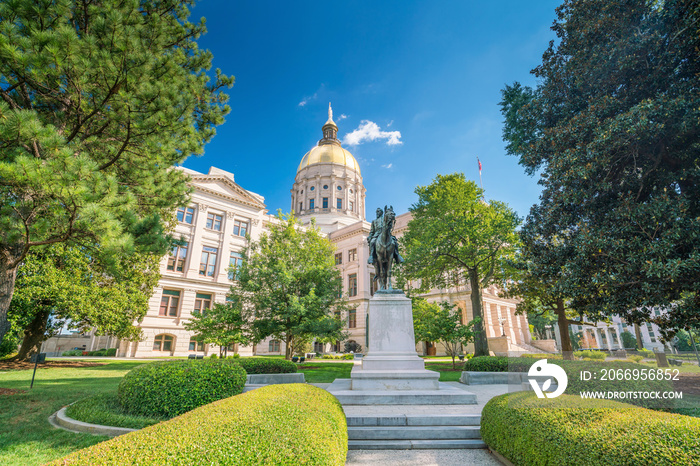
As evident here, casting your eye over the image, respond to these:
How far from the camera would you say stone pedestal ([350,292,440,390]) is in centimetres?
891

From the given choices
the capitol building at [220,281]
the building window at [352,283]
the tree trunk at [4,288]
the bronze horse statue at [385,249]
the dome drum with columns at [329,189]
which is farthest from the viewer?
the dome drum with columns at [329,189]

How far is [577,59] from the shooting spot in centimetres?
1113

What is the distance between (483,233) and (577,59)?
Result: 1091cm

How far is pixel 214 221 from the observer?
126 ft

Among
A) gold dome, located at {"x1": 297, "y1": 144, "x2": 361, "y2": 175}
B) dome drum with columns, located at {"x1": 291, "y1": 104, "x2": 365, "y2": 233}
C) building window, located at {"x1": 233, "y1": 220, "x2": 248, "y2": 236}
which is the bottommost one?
building window, located at {"x1": 233, "y1": 220, "x2": 248, "y2": 236}

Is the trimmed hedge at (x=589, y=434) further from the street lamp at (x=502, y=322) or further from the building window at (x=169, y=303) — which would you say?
the street lamp at (x=502, y=322)

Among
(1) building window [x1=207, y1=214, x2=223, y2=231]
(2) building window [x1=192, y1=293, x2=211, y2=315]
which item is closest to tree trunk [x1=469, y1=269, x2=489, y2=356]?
(2) building window [x1=192, y1=293, x2=211, y2=315]

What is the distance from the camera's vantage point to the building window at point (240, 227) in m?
39.7

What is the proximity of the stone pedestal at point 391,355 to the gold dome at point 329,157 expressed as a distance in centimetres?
5751

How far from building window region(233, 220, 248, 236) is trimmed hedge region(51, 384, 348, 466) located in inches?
1459

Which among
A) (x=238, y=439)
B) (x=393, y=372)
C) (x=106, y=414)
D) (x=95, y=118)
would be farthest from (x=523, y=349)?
(x=95, y=118)

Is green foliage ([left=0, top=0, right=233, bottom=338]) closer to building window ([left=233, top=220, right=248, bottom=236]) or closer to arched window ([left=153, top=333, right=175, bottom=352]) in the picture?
arched window ([left=153, top=333, right=175, bottom=352])

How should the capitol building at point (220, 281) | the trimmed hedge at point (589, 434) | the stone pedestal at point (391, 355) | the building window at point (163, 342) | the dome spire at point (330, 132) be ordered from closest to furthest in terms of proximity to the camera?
the trimmed hedge at point (589, 434)
the stone pedestal at point (391, 355)
the building window at point (163, 342)
the capitol building at point (220, 281)
the dome spire at point (330, 132)

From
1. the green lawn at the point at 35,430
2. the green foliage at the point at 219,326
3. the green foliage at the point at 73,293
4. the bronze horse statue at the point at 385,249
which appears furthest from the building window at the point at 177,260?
the bronze horse statue at the point at 385,249
